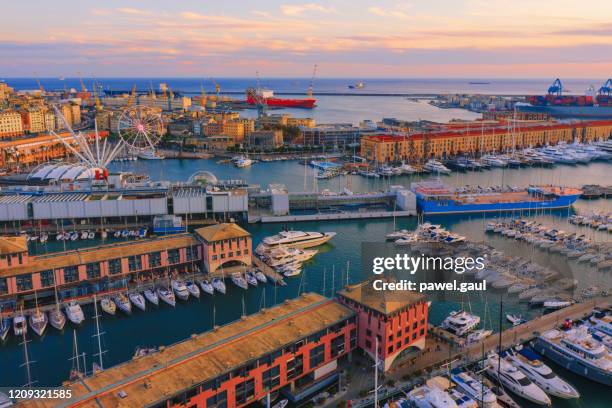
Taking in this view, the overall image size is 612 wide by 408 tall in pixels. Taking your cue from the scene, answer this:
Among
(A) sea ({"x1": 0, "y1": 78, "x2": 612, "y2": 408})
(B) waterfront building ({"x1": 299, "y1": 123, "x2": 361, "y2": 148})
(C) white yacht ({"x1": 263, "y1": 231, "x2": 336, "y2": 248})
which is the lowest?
A: (A) sea ({"x1": 0, "y1": 78, "x2": 612, "y2": 408})

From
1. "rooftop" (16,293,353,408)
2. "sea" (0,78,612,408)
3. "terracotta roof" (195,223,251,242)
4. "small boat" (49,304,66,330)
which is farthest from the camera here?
"terracotta roof" (195,223,251,242)

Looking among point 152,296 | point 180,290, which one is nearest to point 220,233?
point 180,290

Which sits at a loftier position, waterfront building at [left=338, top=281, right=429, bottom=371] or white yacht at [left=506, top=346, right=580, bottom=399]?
waterfront building at [left=338, top=281, right=429, bottom=371]

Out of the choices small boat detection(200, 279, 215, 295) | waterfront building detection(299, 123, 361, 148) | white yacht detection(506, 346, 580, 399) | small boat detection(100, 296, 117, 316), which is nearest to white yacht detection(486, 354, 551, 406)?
white yacht detection(506, 346, 580, 399)

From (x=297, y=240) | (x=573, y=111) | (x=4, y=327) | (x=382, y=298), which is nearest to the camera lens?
(x=382, y=298)

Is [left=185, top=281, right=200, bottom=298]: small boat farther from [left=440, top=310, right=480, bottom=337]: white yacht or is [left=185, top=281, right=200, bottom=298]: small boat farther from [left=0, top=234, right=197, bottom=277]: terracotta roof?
[left=440, top=310, right=480, bottom=337]: white yacht

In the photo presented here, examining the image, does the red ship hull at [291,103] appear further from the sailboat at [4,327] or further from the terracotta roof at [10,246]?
the sailboat at [4,327]

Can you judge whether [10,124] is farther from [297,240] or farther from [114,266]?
[114,266]
